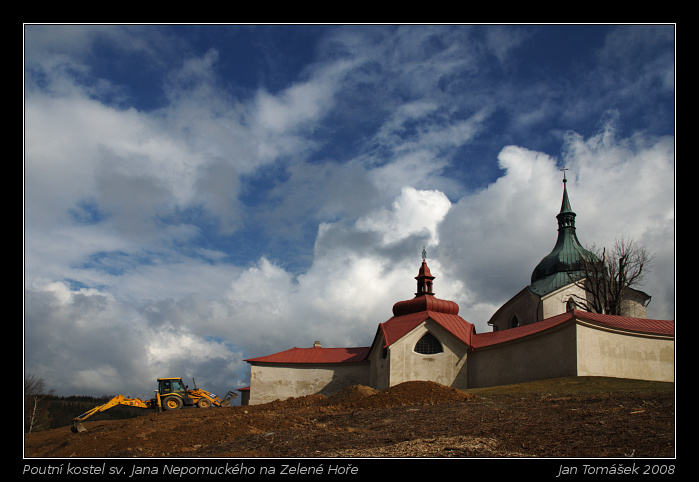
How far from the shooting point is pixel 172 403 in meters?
27.9

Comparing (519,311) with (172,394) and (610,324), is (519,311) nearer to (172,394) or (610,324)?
(610,324)

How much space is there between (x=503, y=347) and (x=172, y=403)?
17486 millimetres

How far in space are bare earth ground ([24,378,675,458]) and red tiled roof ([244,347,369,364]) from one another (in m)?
15.9

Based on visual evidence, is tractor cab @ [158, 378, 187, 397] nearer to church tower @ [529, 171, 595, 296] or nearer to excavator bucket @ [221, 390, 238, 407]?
excavator bucket @ [221, 390, 238, 407]

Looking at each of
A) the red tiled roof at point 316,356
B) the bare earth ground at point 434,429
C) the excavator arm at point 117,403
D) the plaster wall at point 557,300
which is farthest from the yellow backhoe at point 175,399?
the plaster wall at point 557,300

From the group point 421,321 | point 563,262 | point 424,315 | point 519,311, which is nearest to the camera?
point 421,321

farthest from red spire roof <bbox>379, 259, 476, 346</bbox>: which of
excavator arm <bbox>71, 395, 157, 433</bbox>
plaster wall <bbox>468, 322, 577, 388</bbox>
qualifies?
excavator arm <bbox>71, 395, 157, 433</bbox>

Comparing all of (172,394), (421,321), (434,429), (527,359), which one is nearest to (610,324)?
(527,359)

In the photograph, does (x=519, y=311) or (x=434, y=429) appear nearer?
(x=434, y=429)

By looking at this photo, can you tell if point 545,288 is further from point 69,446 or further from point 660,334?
point 69,446

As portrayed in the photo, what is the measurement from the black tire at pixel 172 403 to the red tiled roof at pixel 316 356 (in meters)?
9.99

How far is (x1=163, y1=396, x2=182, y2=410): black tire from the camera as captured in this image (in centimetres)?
2788

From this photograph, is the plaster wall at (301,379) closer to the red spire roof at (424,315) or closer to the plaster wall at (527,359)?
the red spire roof at (424,315)

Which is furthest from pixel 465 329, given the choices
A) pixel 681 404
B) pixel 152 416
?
pixel 681 404
